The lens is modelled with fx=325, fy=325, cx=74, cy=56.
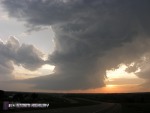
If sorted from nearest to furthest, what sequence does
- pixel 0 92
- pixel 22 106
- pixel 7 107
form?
pixel 7 107
pixel 22 106
pixel 0 92

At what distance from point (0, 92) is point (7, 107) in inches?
2702

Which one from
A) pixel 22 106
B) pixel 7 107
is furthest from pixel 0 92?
pixel 7 107

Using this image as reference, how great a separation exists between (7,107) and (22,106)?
12660 millimetres

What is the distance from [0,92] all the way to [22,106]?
186 ft

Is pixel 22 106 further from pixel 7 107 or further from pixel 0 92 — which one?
pixel 0 92

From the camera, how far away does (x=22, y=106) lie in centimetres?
7844

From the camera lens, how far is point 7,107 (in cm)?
A: 6594

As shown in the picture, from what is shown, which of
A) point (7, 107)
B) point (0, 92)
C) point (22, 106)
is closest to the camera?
point (7, 107)

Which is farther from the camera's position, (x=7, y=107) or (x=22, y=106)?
(x=22, y=106)

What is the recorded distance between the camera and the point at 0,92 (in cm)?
13238

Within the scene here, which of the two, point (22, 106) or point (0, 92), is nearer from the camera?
point (22, 106)

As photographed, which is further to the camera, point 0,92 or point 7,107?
point 0,92
